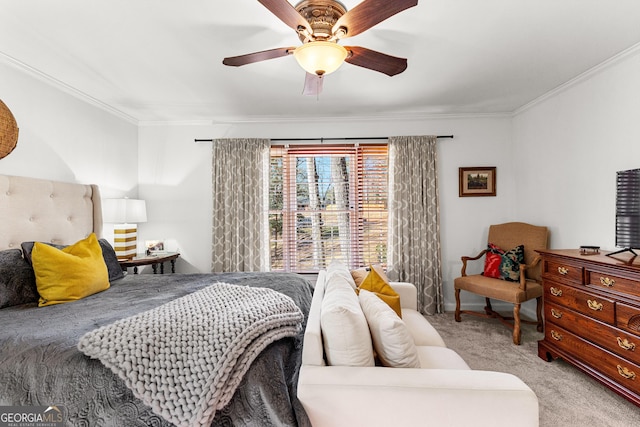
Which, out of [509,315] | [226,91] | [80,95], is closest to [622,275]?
[509,315]

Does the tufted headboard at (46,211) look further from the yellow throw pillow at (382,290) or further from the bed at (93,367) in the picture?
the yellow throw pillow at (382,290)

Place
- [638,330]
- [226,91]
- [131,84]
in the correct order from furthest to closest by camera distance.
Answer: [226,91], [131,84], [638,330]

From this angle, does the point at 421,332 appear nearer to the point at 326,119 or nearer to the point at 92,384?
the point at 92,384

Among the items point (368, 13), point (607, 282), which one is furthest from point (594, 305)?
point (368, 13)

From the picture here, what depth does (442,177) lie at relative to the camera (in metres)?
3.90

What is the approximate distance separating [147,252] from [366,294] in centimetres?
309

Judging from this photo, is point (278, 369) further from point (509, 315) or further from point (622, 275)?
point (509, 315)

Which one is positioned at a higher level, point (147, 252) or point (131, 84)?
point (131, 84)

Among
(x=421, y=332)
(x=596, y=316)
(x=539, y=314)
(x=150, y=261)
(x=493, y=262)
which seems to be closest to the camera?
(x=421, y=332)

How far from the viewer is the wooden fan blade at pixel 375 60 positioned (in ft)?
5.97

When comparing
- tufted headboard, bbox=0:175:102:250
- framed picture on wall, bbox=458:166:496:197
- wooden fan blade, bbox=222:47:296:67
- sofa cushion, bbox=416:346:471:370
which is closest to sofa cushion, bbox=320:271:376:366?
sofa cushion, bbox=416:346:471:370

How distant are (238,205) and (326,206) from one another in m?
1.15

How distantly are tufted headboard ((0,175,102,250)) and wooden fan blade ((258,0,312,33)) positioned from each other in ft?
7.95

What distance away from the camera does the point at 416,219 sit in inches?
149
